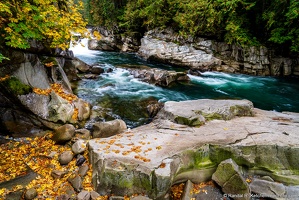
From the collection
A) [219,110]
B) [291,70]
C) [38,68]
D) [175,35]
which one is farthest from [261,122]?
[175,35]

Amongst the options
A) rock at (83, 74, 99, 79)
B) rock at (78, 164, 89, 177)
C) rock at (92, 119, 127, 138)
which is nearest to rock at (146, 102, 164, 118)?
rock at (92, 119, 127, 138)

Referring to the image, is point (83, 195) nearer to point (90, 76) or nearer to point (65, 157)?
point (65, 157)

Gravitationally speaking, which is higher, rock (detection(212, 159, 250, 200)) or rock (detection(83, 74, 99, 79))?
rock (detection(83, 74, 99, 79))

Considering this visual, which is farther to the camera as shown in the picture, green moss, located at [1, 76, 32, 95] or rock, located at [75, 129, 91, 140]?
rock, located at [75, 129, 91, 140]

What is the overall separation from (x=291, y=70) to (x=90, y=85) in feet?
61.1

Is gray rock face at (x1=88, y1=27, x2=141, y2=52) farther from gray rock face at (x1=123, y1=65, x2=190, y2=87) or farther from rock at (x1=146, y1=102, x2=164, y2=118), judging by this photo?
rock at (x1=146, y1=102, x2=164, y2=118)

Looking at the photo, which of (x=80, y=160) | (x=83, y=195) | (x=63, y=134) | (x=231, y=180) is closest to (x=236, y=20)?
(x=231, y=180)

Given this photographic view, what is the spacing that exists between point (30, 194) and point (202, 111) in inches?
247

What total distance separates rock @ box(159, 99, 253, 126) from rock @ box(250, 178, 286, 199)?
2.66 metres

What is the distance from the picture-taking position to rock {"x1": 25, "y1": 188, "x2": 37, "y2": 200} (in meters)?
4.85

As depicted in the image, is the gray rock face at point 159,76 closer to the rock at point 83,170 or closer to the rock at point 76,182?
the rock at point 83,170

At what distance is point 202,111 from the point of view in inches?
318

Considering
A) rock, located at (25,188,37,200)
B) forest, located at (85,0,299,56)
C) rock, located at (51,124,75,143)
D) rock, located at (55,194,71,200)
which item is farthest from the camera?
forest, located at (85,0,299,56)

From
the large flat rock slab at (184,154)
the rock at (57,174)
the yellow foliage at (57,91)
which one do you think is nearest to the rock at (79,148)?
the large flat rock slab at (184,154)
